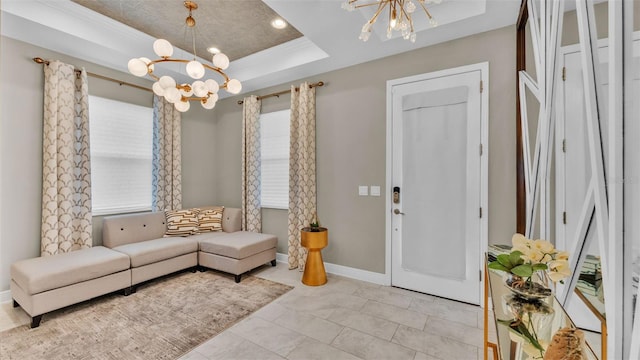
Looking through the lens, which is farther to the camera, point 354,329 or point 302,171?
→ point 302,171

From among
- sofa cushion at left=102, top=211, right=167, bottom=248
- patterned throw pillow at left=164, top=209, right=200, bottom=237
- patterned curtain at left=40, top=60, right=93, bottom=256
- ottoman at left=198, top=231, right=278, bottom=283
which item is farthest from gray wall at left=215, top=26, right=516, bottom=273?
patterned curtain at left=40, top=60, right=93, bottom=256

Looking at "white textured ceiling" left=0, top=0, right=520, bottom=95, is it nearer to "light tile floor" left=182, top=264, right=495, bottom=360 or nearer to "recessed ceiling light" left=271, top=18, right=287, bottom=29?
"recessed ceiling light" left=271, top=18, right=287, bottom=29

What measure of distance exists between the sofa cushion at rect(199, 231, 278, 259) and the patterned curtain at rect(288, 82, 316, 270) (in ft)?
1.16

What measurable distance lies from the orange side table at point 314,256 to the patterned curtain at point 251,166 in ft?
4.15

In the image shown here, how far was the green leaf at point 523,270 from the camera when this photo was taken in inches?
34.3

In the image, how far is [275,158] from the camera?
4.14m

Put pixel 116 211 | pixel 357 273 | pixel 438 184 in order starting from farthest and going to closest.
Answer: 1. pixel 116 211
2. pixel 357 273
3. pixel 438 184

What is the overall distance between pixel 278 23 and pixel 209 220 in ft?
9.59

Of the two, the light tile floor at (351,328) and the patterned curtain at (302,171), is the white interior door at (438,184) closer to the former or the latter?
the light tile floor at (351,328)

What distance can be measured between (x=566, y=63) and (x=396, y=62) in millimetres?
1818

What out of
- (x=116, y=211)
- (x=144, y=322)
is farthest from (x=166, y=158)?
(x=144, y=322)

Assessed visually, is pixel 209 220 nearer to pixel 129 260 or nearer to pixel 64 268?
pixel 129 260

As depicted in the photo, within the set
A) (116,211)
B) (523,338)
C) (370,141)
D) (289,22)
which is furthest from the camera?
(116,211)

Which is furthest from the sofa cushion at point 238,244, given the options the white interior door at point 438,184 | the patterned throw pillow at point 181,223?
A: the white interior door at point 438,184
